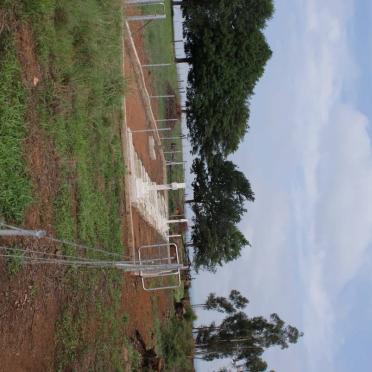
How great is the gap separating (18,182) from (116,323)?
4719mm

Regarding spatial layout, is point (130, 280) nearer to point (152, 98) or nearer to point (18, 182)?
point (18, 182)

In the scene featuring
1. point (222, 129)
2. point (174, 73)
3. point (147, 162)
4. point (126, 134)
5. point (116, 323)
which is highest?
point (174, 73)

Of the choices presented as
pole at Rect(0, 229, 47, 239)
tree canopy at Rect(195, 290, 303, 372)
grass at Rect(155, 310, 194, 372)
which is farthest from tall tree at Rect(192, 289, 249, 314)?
pole at Rect(0, 229, 47, 239)

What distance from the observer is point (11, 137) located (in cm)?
655

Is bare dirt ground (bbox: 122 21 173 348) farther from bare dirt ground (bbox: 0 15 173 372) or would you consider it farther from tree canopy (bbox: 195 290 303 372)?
tree canopy (bbox: 195 290 303 372)

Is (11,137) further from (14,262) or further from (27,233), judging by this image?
(27,233)

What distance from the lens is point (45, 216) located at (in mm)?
7355

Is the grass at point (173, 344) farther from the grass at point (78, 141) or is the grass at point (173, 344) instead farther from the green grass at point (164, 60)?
the green grass at point (164, 60)

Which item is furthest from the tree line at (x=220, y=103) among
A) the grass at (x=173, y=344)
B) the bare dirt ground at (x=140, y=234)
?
the grass at (x=173, y=344)

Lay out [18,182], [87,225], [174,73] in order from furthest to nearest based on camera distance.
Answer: [174,73] < [87,225] < [18,182]

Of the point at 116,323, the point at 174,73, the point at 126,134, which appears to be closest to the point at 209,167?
the point at 174,73

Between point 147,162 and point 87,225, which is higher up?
point 147,162

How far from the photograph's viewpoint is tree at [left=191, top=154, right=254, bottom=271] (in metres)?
26.8

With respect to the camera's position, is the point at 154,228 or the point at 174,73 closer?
the point at 154,228
